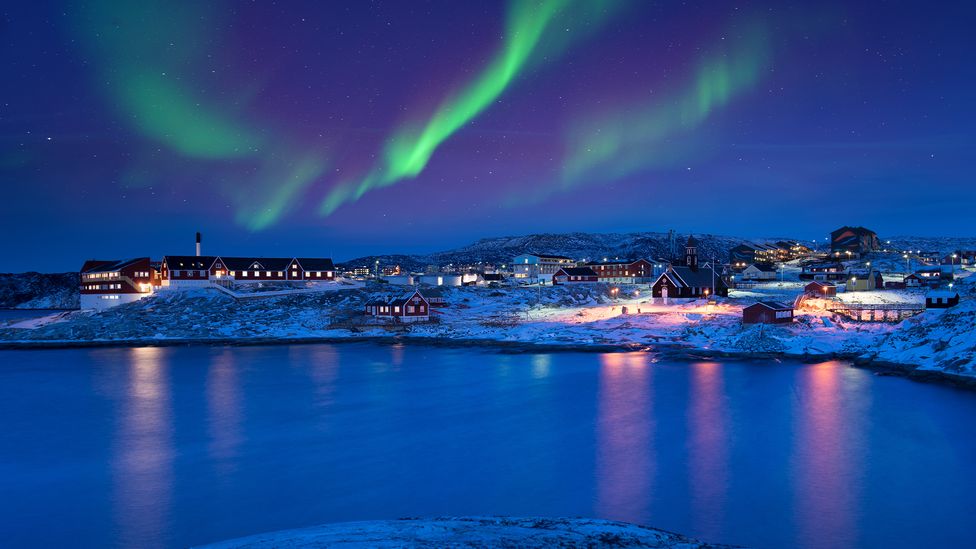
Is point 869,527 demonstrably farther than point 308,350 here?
No

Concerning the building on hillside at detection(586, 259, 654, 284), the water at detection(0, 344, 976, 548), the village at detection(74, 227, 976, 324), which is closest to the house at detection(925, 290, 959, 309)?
the village at detection(74, 227, 976, 324)

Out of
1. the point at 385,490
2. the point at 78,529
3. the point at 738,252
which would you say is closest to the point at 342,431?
the point at 385,490

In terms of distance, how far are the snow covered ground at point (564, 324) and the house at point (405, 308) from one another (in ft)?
6.65

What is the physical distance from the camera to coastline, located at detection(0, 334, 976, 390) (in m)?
41.6

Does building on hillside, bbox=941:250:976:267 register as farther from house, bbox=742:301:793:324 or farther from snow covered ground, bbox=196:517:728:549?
snow covered ground, bbox=196:517:728:549

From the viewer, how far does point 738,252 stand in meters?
162

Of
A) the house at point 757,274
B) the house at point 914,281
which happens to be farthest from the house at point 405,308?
the house at point 914,281

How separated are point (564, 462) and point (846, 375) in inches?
1078

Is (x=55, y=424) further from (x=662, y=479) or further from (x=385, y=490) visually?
(x=662, y=479)

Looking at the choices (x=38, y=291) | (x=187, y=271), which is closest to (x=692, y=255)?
(x=187, y=271)

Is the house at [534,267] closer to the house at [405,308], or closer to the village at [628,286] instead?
the village at [628,286]

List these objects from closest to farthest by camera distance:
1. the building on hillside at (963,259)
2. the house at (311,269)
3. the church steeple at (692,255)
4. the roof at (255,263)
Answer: the church steeple at (692,255)
the roof at (255,263)
the house at (311,269)
the building on hillside at (963,259)

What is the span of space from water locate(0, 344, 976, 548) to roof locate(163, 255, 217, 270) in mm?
43640

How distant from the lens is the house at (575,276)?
110938 mm
